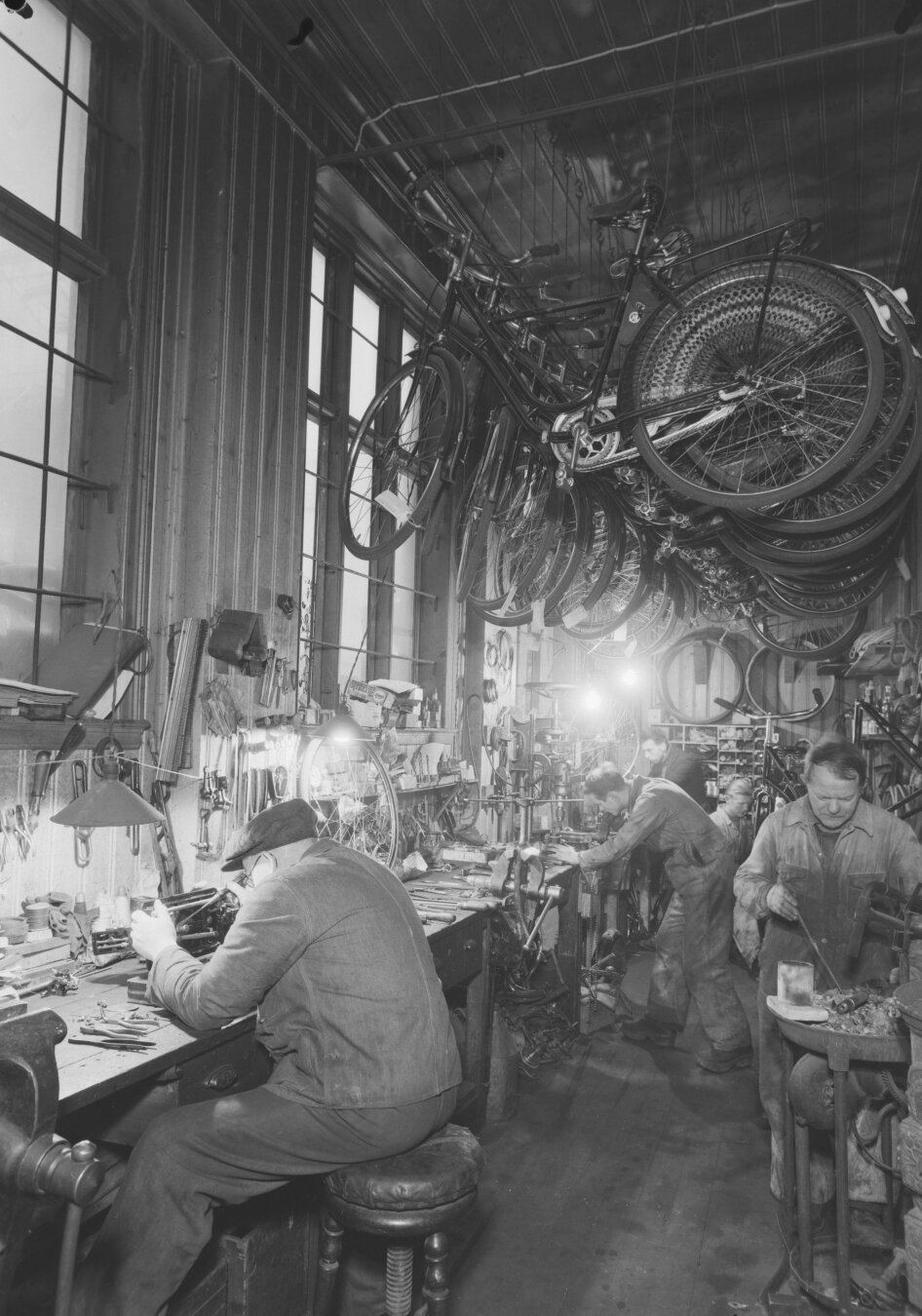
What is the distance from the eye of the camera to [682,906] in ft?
17.3

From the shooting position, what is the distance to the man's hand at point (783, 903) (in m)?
3.28

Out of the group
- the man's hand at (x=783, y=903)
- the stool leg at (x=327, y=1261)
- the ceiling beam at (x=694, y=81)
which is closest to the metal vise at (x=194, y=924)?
the stool leg at (x=327, y=1261)

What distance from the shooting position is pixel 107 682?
3.36m

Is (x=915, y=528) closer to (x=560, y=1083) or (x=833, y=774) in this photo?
(x=833, y=774)

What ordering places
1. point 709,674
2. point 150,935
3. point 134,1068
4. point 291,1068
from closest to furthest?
1. point 134,1068
2. point 291,1068
3. point 150,935
4. point 709,674

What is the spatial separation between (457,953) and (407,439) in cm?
280

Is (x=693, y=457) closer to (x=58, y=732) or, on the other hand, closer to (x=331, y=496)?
(x=331, y=496)

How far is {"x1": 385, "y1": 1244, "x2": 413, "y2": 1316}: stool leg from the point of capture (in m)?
2.31

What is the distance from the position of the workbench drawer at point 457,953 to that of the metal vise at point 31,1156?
7.61ft

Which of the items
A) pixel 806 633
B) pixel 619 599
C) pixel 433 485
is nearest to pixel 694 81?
pixel 433 485

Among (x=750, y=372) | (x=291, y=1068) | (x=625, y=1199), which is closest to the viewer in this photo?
(x=291, y=1068)

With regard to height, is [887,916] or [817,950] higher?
[887,916]

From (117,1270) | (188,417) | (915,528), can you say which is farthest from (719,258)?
(117,1270)

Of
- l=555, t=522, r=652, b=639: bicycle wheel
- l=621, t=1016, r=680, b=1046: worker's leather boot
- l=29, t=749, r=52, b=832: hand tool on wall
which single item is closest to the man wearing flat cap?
l=29, t=749, r=52, b=832: hand tool on wall
